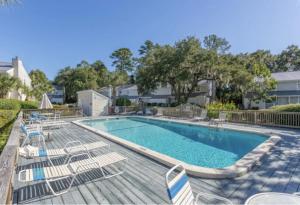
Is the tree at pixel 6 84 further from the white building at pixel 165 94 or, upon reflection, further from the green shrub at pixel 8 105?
the white building at pixel 165 94

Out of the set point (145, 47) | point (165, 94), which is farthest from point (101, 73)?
point (165, 94)

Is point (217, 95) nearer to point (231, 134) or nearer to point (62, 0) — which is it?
point (231, 134)

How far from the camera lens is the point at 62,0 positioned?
14125 mm

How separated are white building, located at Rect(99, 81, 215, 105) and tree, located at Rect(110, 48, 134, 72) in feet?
20.0

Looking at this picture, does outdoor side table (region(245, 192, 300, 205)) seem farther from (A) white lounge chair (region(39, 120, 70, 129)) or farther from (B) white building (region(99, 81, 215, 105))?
(B) white building (region(99, 81, 215, 105))

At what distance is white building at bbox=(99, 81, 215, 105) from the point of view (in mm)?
25691

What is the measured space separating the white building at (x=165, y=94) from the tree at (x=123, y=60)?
20.0 ft

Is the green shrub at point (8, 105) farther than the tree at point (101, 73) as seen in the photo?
No

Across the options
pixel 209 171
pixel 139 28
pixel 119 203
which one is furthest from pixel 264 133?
pixel 139 28

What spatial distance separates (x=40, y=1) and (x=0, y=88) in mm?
10120

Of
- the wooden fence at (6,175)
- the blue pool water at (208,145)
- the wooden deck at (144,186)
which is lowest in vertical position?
the blue pool water at (208,145)

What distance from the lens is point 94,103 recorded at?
19.5 metres

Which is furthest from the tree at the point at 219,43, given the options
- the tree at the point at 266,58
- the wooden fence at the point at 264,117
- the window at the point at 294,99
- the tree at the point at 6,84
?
the tree at the point at 6,84

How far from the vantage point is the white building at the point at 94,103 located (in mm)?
19375
